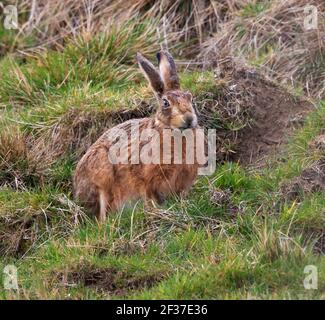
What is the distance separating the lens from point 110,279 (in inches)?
324

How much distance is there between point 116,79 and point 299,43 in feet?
6.40

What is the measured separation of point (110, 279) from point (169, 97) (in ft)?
5.44

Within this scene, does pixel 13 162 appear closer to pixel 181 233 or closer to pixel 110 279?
pixel 181 233

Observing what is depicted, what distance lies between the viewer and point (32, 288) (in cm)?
809

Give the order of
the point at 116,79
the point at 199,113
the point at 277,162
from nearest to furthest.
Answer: the point at 277,162
the point at 199,113
the point at 116,79

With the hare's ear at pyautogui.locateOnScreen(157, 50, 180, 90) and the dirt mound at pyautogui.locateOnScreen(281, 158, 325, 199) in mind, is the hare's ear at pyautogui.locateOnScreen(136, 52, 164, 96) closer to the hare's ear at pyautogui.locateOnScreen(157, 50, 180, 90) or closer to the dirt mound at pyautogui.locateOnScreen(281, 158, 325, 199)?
the hare's ear at pyautogui.locateOnScreen(157, 50, 180, 90)

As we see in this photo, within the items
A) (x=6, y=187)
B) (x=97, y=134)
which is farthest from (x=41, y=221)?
(x=97, y=134)

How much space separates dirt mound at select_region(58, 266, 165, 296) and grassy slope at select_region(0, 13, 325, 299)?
1 centimetres

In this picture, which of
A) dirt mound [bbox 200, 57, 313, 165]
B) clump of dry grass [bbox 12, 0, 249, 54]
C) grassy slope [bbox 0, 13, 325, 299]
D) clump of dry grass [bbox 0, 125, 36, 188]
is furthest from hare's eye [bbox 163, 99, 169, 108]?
clump of dry grass [bbox 12, 0, 249, 54]

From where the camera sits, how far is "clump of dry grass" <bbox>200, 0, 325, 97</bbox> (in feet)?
36.8

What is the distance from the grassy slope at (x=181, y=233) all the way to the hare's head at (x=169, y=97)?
0.69m

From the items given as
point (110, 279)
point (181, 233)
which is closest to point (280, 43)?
point (181, 233)

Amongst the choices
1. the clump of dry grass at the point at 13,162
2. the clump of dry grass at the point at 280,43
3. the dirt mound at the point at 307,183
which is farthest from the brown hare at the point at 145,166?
the clump of dry grass at the point at 280,43
